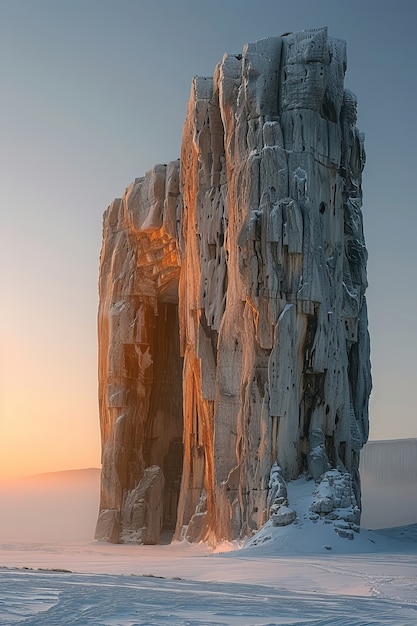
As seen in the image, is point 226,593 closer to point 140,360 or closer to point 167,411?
point 140,360

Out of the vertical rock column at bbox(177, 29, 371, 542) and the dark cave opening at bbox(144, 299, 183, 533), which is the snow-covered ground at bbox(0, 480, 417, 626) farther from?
the dark cave opening at bbox(144, 299, 183, 533)

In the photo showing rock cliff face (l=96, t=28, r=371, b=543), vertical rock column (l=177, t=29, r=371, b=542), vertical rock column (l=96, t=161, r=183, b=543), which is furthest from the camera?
vertical rock column (l=96, t=161, r=183, b=543)

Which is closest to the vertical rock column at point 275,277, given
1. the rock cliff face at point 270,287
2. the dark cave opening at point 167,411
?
the rock cliff face at point 270,287

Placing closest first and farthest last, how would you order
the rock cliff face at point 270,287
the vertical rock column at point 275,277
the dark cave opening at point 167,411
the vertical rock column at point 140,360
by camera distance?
the rock cliff face at point 270,287 → the vertical rock column at point 275,277 → the vertical rock column at point 140,360 → the dark cave opening at point 167,411

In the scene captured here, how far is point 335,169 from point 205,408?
8238 millimetres

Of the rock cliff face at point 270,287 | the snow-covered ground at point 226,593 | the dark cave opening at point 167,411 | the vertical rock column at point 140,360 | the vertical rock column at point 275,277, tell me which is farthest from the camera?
the dark cave opening at point 167,411

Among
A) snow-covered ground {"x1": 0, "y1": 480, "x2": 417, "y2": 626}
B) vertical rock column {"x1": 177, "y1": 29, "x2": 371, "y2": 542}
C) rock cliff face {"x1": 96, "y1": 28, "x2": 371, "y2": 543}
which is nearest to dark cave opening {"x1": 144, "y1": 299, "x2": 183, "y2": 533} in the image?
rock cliff face {"x1": 96, "y1": 28, "x2": 371, "y2": 543}

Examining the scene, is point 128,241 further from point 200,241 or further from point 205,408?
point 205,408

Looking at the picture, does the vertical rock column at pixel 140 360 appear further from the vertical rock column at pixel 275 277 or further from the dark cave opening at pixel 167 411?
the vertical rock column at pixel 275 277

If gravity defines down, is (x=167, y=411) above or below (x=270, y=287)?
below

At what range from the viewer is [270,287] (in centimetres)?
2550

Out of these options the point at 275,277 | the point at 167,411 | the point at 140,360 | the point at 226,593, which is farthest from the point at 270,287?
the point at 167,411

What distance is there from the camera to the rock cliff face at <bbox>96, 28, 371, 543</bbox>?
25.3 m

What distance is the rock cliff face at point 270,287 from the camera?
2528 centimetres
